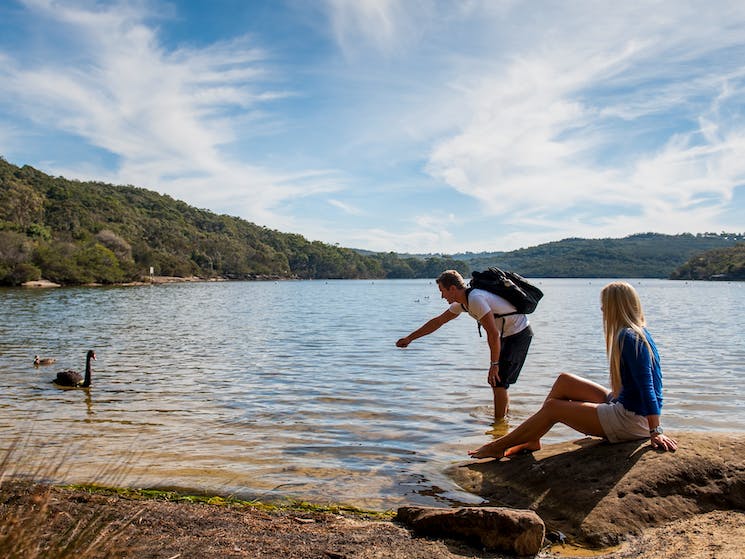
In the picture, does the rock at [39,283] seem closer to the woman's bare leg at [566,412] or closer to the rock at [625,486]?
the woman's bare leg at [566,412]

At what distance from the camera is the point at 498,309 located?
25.1 ft

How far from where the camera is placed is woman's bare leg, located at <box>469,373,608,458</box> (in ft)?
18.4

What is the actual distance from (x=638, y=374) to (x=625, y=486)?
947mm

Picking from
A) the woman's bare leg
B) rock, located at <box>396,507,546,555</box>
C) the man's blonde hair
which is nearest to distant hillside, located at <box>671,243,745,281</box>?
the man's blonde hair

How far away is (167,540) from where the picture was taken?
406 centimetres

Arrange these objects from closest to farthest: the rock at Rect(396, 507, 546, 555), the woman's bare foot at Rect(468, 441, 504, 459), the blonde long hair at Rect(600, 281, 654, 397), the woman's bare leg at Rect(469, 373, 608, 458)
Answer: the rock at Rect(396, 507, 546, 555)
the blonde long hair at Rect(600, 281, 654, 397)
the woman's bare leg at Rect(469, 373, 608, 458)
the woman's bare foot at Rect(468, 441, 504, 459)

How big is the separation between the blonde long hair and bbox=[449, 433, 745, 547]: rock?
0.67m

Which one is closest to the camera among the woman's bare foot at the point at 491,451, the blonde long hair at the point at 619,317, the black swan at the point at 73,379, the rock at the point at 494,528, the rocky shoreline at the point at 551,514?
the rocky shoreline at the point at 551,514

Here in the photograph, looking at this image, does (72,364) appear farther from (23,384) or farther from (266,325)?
(266,325)

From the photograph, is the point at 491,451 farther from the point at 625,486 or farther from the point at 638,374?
the point at 638,374

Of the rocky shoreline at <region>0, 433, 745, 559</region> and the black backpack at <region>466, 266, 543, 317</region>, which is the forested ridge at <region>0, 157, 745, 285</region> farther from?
the rocky shoreline at <region>0, 433, 745, 559</region>

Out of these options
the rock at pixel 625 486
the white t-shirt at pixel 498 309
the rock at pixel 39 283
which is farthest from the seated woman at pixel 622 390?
the rock at pixel 39 283

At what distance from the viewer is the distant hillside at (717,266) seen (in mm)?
145000

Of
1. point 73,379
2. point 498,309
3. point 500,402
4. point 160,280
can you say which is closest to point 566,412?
point 498,309
